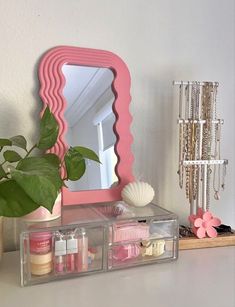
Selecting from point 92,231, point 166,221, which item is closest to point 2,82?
point 92,231

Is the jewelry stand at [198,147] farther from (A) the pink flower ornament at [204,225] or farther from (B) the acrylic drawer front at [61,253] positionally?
(B) the acrylic drawer front at [61,253]

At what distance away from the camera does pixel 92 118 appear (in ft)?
2.76

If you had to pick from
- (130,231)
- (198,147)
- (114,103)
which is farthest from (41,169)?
(198,147)

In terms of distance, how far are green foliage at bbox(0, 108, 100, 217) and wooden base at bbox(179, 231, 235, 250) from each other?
34cm

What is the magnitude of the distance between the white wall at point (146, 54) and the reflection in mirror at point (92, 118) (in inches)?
3.2

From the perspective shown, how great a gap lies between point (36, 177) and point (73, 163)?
194 millimetres

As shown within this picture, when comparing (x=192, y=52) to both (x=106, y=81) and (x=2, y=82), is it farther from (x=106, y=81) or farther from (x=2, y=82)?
(x=2, y=82)

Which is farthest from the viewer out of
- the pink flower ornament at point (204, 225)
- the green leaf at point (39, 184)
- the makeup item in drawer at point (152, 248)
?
the pink flower ornament at point (204, 225)

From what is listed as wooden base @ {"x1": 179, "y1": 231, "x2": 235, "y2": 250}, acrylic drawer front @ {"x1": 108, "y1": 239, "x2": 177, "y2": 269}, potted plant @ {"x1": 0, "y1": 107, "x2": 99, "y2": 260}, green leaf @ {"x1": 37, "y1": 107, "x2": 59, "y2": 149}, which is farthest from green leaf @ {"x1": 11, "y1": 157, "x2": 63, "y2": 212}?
wooden base @ {"x1": 179, "y1": 231, "x2": 235, "y2": 250}

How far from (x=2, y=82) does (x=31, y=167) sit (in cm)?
33

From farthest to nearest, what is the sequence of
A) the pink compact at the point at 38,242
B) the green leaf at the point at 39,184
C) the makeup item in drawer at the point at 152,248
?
1. the makeup item in drawer at the point at 152,248
2. the pink compact at the point at 38,242
3. the green leaf at the point at 39,184

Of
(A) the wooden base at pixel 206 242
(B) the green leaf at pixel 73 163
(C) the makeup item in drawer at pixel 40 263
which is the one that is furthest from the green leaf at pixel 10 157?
(A) the wooden base at pixel 206 242

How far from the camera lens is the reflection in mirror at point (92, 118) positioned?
81 cm

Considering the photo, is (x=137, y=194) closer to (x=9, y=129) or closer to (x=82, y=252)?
(x=82, y=252)
